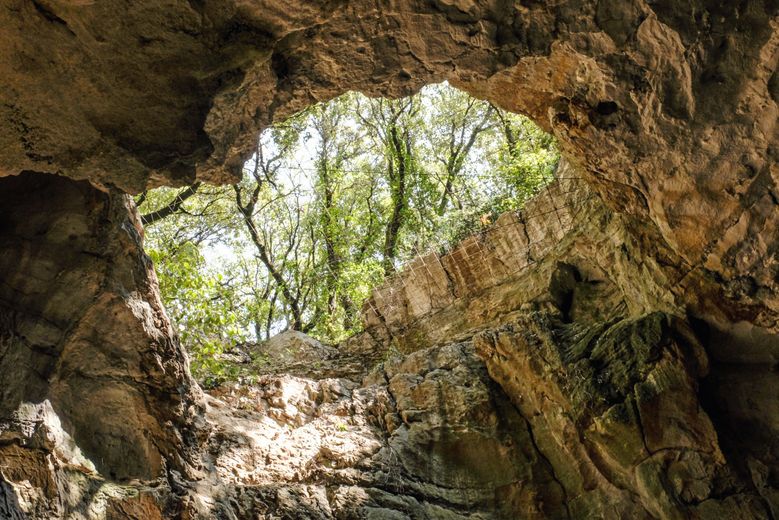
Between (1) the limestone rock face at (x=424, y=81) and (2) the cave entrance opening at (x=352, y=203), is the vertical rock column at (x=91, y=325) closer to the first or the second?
(1) the limestone rock face at (x=424, y=81)

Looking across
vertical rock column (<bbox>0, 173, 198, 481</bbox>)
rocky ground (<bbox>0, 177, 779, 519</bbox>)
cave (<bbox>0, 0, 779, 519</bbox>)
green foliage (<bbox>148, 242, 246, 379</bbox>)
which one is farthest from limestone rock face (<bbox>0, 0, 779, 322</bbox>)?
green foliage (<bbox>148, 242, 246, 379</bbox>)

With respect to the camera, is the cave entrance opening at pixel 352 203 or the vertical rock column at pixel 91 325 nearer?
the vertical rock column at pixel 91 325

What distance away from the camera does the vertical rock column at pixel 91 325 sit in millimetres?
5883

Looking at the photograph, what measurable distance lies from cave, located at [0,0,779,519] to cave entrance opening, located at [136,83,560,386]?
5.03m

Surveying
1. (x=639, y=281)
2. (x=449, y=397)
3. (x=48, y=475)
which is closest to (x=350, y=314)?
(x=449, y=397)

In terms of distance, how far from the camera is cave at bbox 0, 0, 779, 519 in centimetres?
502

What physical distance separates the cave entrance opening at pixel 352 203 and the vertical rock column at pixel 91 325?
5.32 m

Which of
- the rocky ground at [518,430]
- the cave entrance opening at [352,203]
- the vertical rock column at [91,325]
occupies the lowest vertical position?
the rocky ground at [518,430]

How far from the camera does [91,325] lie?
245 inches

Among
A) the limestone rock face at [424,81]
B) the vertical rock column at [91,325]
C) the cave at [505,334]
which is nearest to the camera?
the limestone rock face at [424,81]

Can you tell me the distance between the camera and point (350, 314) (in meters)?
16.3

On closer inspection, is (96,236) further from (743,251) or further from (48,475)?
(743,251)

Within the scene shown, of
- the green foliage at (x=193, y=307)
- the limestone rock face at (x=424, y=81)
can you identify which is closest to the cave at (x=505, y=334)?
the limestone rock face at (x=424, y=81)

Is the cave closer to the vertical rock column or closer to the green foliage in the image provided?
the vertical rock column
